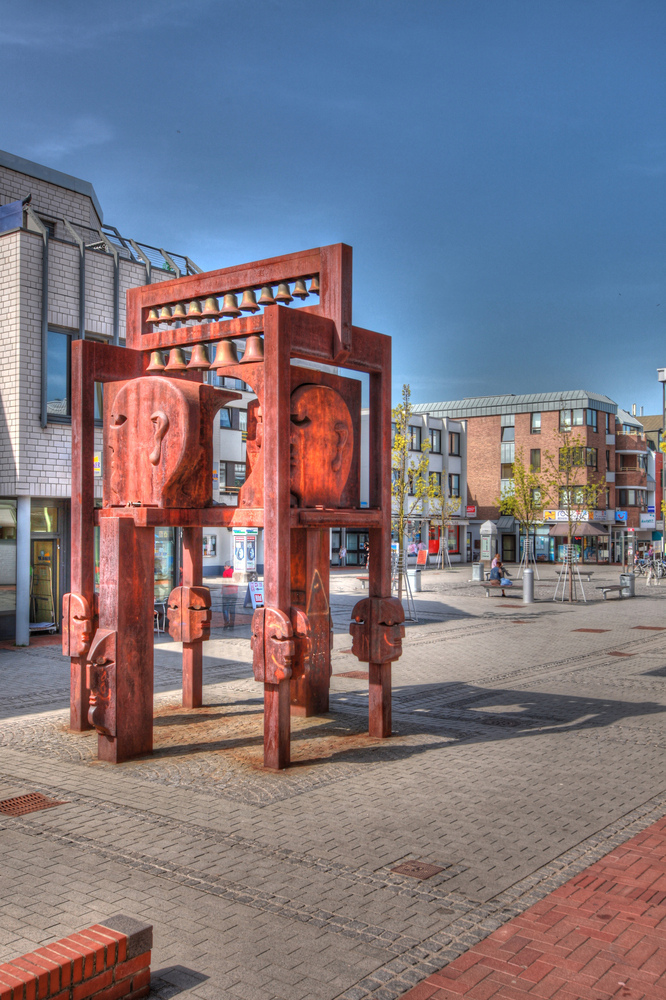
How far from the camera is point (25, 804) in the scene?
7.59 metres

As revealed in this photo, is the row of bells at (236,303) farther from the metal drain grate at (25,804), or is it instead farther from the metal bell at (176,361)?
the metal drain grate at (25,804)

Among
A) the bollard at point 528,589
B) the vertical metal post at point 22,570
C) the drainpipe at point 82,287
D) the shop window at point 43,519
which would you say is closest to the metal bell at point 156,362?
the vertical metal post at point 22,570

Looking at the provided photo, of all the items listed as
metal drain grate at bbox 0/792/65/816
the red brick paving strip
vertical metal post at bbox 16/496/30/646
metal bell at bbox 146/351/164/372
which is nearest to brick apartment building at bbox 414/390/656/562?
vertical metal post at bbox 16/496/30/646

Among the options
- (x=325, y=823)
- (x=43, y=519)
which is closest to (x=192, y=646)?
(x=325, y=823)

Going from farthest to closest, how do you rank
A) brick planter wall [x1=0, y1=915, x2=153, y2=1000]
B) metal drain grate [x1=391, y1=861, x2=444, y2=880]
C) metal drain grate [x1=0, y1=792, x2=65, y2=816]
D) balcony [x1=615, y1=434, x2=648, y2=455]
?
balcony [x1=615, y1=434, x2=648, y2=455] < metal drain grate [x1=0, y1=792, x2=65, y2=816] < metal drain grate [x1=391, y1=861, x2=444, y2=880] < brick planter wall [x1=0, y1=915, x2=153, y2=1000]

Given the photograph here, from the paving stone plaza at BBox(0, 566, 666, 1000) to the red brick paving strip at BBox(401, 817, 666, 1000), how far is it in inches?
5.6

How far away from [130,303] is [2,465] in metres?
7.78

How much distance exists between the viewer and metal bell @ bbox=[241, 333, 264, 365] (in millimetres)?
9273

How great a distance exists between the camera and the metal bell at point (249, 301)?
9.47 metres

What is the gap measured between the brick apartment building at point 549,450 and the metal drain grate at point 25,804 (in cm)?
5848

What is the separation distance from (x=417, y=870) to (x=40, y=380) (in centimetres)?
1394

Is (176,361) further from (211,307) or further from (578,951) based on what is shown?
(578,951)

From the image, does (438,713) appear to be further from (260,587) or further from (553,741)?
(260,587)

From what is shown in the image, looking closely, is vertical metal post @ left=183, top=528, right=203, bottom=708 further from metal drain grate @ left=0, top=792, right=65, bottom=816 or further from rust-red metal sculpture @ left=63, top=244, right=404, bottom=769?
metal drain grate @ left=0, top=792, right=65, bottom=816
